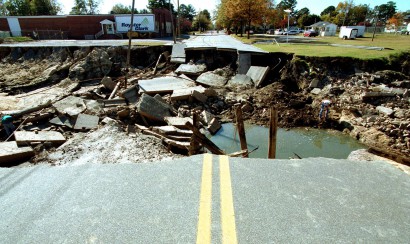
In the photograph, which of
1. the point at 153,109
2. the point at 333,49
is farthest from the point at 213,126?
the point at 333,49

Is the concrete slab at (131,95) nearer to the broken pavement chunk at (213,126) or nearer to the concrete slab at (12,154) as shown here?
the broken pavement chunk at (213,126)

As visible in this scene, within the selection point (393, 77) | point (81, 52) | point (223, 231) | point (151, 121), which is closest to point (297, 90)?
point (393, 77)

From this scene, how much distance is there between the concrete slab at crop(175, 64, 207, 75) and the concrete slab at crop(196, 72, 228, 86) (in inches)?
42.1

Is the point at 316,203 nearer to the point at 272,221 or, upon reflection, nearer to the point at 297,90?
the point at 272,221

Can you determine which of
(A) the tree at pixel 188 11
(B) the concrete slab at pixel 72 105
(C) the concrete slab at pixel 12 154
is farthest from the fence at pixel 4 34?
(A) the tree at pixel 188 11

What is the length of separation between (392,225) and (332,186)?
79 centimetres

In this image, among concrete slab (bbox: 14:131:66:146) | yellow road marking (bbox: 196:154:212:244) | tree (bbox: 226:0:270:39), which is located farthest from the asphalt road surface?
tree (bbox: 226:0:270:39)

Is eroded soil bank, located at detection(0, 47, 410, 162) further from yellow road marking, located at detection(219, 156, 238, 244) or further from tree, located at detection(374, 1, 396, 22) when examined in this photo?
tree, located at detection(374, 1, 396, 22)

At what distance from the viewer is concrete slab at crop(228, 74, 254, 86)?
15323 millimetres

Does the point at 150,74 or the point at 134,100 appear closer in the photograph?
the point at 134,100

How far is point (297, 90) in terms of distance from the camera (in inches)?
575

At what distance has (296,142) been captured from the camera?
33.0ft

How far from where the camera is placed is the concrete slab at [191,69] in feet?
54.3

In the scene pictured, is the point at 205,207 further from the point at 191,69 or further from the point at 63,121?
the point at 191,69
